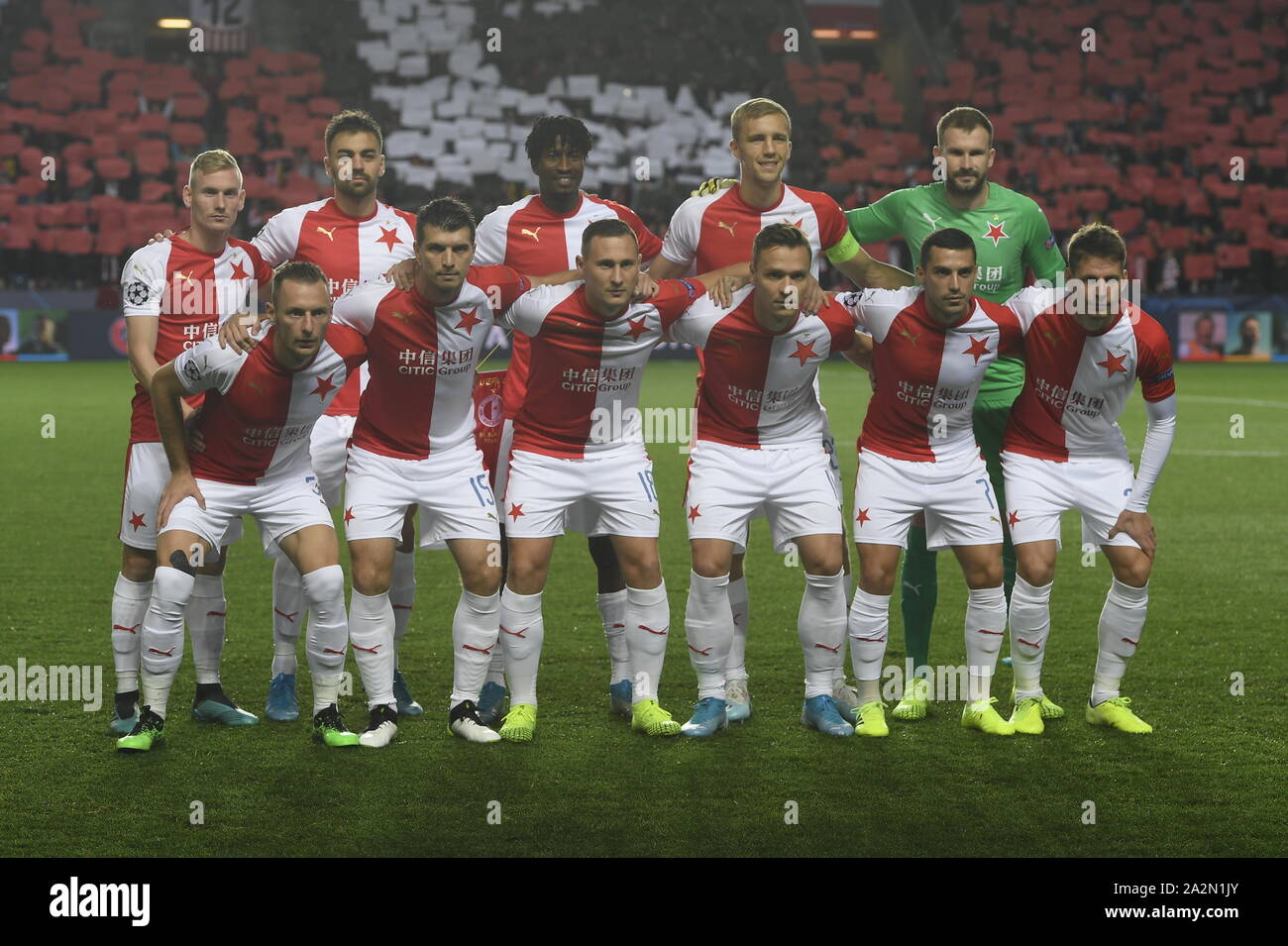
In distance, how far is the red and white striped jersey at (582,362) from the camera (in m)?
5.78

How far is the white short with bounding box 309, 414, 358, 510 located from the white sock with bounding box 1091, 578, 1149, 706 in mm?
3003

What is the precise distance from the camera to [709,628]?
5.81m

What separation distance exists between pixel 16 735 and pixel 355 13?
26.5 m

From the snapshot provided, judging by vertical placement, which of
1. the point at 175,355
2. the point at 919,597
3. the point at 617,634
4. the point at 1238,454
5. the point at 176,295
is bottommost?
the point at 1238,454

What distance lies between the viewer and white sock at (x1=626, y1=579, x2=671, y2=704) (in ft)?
19.1

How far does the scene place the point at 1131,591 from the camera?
5906mm

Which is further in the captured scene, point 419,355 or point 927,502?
point 927,502

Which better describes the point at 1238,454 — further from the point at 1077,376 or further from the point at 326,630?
the point at 326,630

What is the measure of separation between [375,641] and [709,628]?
121cm

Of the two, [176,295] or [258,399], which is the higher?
[176,295]

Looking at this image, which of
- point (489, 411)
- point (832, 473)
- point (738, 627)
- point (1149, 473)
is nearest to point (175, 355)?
point (489, 411)

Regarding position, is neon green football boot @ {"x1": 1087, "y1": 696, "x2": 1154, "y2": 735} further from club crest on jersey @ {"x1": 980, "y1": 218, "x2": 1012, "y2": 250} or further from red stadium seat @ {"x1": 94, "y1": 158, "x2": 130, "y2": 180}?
red stadium seat @ {"x1": 94, "y1": 158, "x2": 130, "y2": 180}

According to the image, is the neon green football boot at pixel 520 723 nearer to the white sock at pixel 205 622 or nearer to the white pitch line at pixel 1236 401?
the white sock at pixel 205 622
